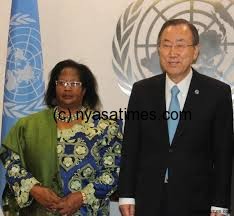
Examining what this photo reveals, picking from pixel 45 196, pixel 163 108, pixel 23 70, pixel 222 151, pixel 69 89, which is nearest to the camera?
pixel 222 151

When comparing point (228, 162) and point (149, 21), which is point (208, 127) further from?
point (149, 21)

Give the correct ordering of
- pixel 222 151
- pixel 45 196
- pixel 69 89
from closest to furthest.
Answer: pixel 222 151, pixel 45 196, pixel 69 89

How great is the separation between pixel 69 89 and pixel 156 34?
1139 mm

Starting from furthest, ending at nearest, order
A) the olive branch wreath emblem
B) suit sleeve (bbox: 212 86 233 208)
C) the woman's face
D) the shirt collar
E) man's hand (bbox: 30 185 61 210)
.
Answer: the olive branch wreath emblem, the woman's face, man's hand (bbox: 30 185 61 210), the shirt collar, suit sleeve (bbox: 212 86 233 208)

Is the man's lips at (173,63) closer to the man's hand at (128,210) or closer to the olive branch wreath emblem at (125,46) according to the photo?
the man's hand at (128,210)

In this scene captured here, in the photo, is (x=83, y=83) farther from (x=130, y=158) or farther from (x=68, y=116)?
(x=130, y=158)

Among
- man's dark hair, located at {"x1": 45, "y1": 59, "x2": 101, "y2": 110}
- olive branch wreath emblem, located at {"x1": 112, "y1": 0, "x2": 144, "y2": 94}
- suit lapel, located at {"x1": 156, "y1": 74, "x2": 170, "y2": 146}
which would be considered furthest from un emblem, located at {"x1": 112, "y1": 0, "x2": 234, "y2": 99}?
suit lapel, located at {"x1": 156, "y1": 74, "x2": 170, "y2": 146}

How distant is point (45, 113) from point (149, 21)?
49.1 inches

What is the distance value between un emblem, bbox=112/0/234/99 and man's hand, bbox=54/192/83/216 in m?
1.25

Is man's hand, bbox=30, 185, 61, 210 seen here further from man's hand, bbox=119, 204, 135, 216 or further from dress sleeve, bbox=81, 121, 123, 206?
man's hand, bbox=119, 204, 135, 216

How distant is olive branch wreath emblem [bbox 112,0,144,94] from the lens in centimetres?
359

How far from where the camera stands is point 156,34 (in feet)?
11.7

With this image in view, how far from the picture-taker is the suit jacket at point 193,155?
220 cm

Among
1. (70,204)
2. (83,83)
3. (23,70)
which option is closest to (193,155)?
(70,204)
